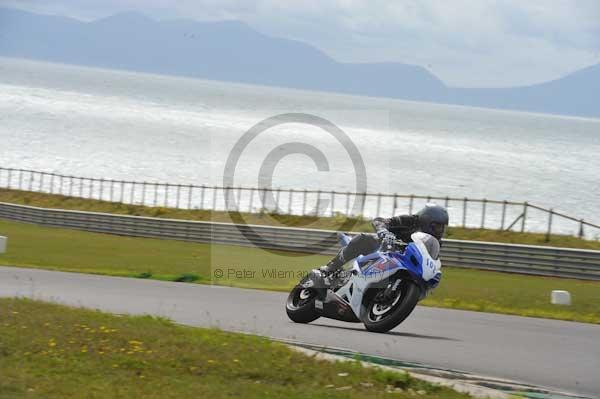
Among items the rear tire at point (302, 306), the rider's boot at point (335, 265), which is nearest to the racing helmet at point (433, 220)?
the rider's boot at point (335, 265)

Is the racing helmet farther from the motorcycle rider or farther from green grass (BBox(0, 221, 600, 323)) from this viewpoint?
green grass (BBox(0, 221, 600, 323))

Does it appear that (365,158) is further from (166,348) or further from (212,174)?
(166,348)

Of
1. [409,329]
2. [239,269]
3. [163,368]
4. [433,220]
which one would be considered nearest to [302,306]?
[409,329]

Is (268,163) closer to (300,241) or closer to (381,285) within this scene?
(300,241)

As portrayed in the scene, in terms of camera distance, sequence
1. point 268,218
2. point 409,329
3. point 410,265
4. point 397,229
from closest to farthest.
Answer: point 410,265 < point 397,229 < point 409,329 < point 268,218

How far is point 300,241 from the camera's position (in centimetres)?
3300

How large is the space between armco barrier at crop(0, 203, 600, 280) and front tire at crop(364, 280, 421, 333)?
693 inches

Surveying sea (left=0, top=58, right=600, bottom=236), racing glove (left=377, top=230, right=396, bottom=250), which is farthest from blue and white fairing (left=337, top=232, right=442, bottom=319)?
sea (left=0, top=58, right=600, bottom=236)

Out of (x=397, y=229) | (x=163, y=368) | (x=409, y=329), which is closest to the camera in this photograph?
(x=163, y=368)

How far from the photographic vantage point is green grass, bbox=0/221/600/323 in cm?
2009

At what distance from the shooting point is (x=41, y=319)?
12.0m

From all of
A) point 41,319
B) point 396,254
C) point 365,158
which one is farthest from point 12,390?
point 365,158

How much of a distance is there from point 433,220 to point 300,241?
2135 centimetres

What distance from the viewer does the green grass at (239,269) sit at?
791 inches
